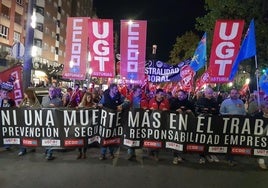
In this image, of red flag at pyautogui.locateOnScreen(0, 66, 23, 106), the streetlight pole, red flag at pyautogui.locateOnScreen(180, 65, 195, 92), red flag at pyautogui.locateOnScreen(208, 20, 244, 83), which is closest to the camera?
red flag at pyautogui.locateOnScreen(208, 20, 244, 83)

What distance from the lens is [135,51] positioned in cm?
1185

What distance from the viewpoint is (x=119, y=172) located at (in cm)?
855

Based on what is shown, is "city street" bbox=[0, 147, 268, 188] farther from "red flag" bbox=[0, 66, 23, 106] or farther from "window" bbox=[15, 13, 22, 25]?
"window" bbox=[15, 13, 22, 25]

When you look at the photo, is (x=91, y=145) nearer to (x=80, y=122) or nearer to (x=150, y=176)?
(x=80, y=122)

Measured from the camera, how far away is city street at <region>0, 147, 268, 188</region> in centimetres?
768

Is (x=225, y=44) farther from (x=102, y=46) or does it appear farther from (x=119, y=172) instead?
(x=119, y=172)

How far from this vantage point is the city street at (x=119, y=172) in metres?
7.68

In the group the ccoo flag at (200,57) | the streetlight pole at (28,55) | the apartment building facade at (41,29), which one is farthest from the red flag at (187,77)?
the apartment building facade at (41,29)

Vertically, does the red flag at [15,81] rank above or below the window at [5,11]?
below

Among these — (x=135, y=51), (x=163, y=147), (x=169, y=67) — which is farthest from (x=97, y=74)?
(x=169, y=67)

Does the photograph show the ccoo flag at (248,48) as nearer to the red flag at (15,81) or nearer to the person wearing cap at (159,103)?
the person wearing cap at (159,103)

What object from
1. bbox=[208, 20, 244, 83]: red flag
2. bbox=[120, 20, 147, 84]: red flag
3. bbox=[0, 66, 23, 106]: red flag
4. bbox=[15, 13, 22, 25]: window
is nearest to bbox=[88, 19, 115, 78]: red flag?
bbox=[120, 20, 147, 84]: red flag

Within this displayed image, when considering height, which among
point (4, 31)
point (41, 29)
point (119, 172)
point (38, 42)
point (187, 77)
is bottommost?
point (119, 172)

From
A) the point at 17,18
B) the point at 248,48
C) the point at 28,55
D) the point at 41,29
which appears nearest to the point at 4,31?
the point at 17,18
